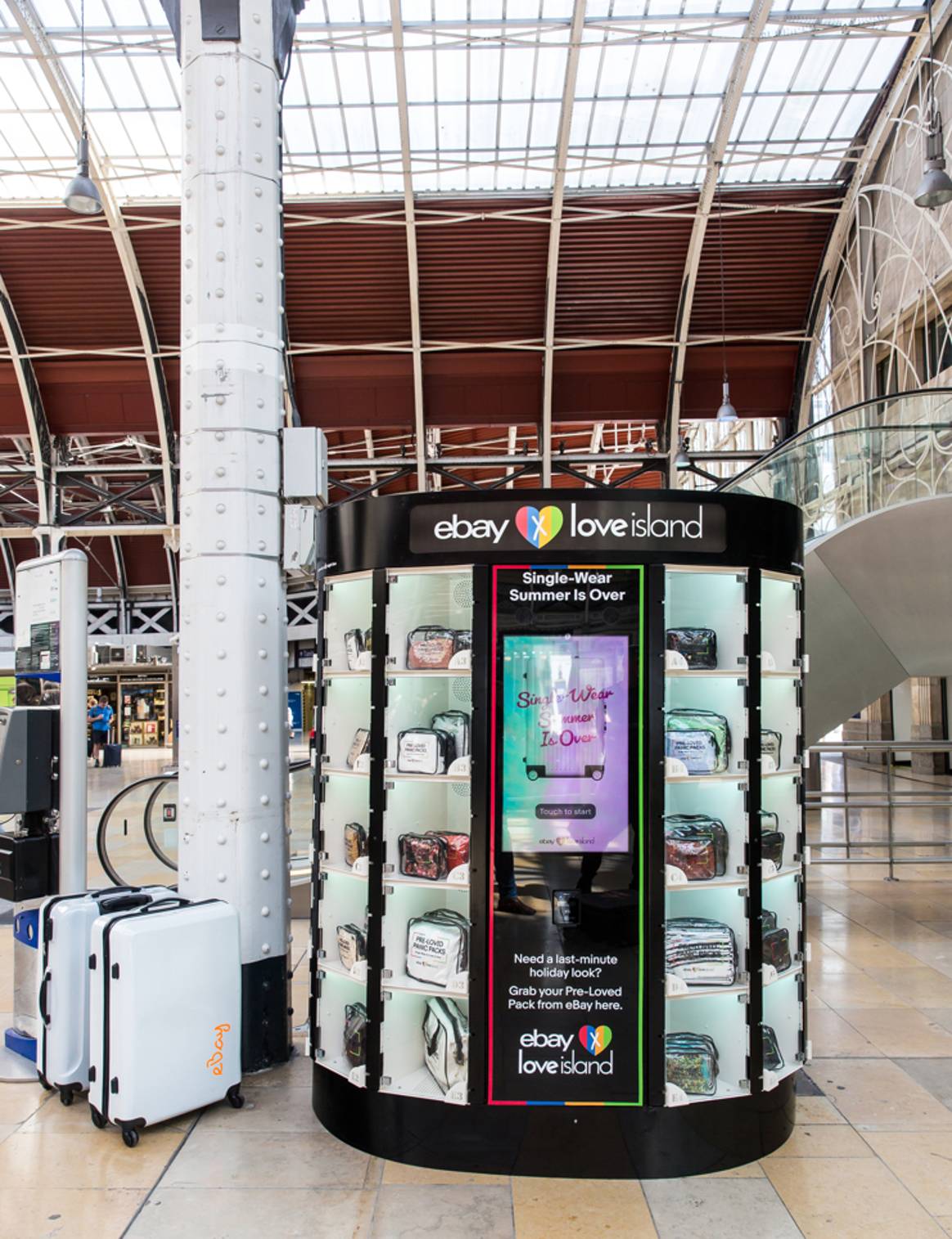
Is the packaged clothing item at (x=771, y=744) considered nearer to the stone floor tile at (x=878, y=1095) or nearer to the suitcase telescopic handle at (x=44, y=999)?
the stone floor tile at (x=878, y=1095)

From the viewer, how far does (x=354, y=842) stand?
4875 millimetres

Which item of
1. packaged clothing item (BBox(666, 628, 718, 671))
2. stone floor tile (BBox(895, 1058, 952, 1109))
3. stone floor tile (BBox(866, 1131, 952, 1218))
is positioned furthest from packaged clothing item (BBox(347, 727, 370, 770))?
stone floor tile (BBox(895, 1058, 952, 1109))

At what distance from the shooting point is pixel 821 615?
10781 millimetres

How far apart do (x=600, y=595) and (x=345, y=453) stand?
30288mm

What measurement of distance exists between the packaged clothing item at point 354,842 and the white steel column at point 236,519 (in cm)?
75

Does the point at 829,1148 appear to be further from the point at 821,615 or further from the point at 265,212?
the point at 821,615

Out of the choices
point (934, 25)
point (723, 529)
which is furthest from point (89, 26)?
point (723, 529)

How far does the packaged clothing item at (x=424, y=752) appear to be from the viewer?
180 inches

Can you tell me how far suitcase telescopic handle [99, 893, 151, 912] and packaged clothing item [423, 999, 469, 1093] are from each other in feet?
5.37

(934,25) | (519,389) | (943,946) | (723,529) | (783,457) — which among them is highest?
(934,25)

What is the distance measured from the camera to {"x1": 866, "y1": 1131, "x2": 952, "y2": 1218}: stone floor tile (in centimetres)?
403

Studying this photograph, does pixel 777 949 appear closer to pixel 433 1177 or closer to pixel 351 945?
pixel 433 1177

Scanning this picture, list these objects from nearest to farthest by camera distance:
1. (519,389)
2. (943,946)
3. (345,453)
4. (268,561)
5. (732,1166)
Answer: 1. (732,1166)
2. (268,561)
3. (943,946)
4. (519,389)
5. (345,453)

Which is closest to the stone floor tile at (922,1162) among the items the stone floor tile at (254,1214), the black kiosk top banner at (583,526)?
the stone floor tile at (254,1214)
